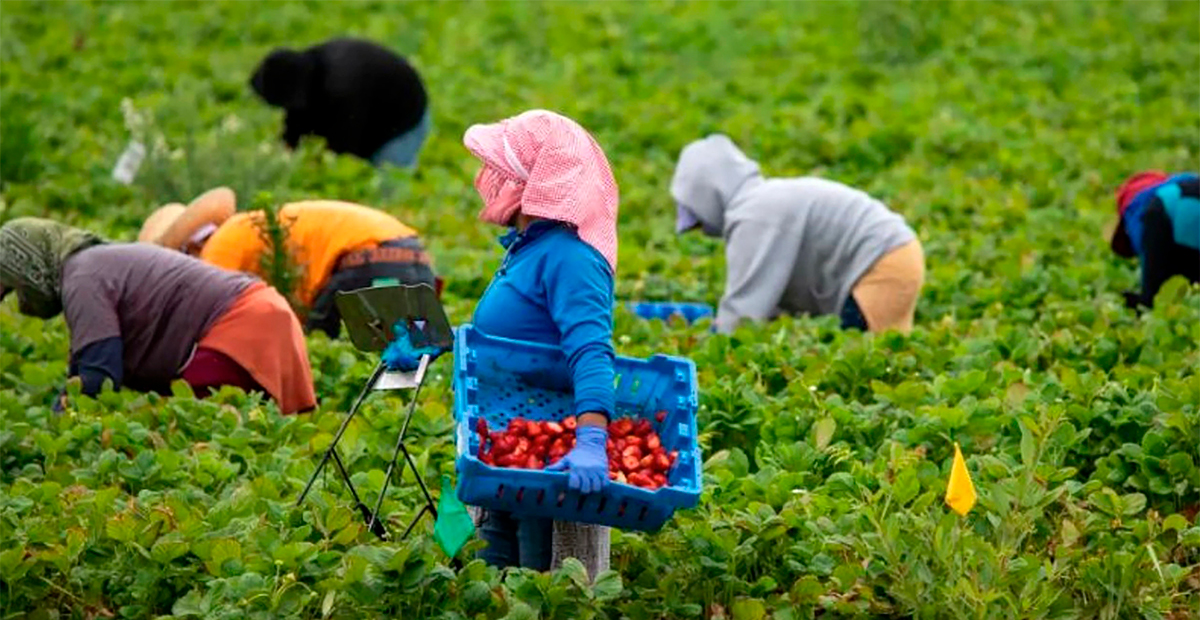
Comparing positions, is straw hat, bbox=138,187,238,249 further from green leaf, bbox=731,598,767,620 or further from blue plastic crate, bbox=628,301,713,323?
green leaf, bbox=731,598,767,620

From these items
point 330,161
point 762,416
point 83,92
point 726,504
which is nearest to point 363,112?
point 330,161

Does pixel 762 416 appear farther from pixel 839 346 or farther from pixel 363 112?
pixel 363 112

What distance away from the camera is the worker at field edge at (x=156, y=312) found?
651cm

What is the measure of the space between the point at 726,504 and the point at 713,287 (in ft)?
13.0

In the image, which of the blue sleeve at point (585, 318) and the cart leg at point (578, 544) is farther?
the cart leg at point (578, 544)

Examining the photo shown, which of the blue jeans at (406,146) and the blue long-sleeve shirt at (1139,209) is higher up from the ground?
the blue long-sleeve shirt at (1139,209)

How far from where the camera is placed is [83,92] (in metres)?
12.8

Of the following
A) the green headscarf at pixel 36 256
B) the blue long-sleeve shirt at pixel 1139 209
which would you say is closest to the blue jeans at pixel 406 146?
the blue long-sleeve shirt at pixel 1139 209

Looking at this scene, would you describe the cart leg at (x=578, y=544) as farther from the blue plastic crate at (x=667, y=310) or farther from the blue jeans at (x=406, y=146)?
the blue jeans at (x=406, y=146)

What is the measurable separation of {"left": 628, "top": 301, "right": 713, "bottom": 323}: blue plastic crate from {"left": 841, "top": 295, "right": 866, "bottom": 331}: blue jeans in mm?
568

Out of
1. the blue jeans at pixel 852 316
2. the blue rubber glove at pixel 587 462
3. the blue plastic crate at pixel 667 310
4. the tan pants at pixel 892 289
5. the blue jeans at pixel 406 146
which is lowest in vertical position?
the blue jeans at pixel 406 146

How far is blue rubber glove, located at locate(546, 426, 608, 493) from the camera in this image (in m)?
4.21

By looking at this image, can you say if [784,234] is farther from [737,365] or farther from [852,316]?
[737,365]

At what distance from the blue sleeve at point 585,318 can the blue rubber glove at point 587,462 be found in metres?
0.08
